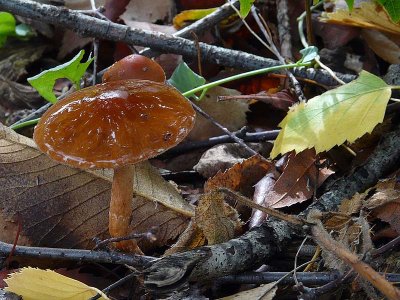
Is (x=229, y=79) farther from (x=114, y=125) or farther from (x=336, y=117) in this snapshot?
(x=114, y=125)

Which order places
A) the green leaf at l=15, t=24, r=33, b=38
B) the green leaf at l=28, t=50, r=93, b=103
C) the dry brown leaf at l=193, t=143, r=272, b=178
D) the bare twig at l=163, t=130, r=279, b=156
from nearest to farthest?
1. the green leaf at l=28, t=50, r=93, b=103
2. the dry brown leaf at l=193, t=143, r=272, b=178
3. the bare twig at l=163, t=130, r=279, b=156
4. the green leaf at l=15, t=24, r=33, b=38

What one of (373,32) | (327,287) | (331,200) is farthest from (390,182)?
(373,32)

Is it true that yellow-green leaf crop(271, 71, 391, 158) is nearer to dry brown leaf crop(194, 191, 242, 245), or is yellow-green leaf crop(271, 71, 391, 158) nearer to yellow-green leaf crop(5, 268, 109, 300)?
dry brown leaf crop(194, 191, 242, 245)

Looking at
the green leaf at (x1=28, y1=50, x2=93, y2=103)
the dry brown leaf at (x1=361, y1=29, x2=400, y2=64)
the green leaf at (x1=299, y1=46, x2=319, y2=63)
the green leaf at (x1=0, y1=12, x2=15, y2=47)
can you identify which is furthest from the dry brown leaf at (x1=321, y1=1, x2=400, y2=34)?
the green leaf at (x1=0, y1=12, x2=15, y2=47)

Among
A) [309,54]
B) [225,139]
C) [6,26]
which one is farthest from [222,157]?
[6,26]

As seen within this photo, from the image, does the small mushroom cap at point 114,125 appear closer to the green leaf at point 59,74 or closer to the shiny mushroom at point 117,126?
the shiny mushroom at point 117,126

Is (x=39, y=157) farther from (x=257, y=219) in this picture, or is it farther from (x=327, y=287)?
(x=327, y=287)
